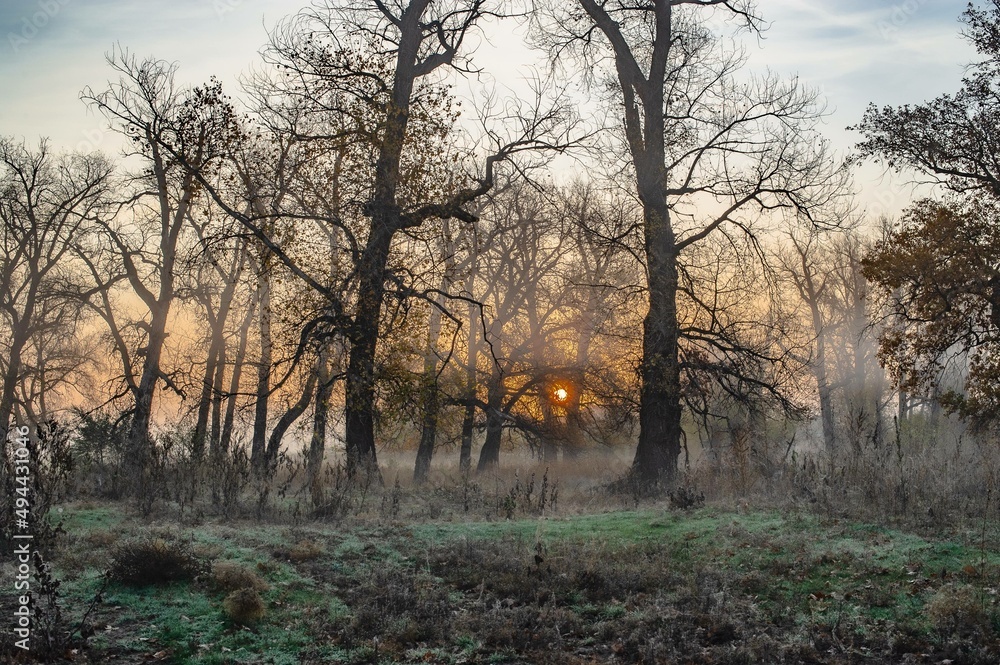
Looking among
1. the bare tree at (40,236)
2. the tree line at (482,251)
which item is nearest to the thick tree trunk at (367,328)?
the tree line at (482,251)

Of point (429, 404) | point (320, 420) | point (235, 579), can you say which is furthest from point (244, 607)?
point (320, 420)

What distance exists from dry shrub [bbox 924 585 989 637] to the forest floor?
0.6 inches

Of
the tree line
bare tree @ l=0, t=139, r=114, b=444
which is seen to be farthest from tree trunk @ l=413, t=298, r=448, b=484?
bare tree @ l=0, t=139, r=114, b=444

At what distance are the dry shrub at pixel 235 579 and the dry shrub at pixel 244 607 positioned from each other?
325mm

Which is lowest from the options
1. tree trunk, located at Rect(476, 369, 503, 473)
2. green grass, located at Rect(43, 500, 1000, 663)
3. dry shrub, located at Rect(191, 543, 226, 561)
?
green grass, located at Rect(43, 500, 1000, 663)

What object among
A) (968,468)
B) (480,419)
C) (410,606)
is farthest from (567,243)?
(410,606)

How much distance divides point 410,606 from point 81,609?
110 inches

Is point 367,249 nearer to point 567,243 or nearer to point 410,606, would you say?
point 410,606

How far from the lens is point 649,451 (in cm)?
1822

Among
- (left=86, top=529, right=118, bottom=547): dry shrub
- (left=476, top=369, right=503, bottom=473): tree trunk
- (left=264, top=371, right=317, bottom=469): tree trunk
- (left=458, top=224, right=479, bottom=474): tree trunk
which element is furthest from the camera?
(left=476, top=369, right=503, bottom=473): tree trunk

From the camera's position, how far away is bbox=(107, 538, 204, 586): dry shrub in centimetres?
775

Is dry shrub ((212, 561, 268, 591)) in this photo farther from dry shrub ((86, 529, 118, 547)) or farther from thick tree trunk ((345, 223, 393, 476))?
thick tree trunk ((345, 223, 393, 476))

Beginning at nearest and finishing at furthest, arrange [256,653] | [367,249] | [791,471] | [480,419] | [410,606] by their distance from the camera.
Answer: [256,653] → [410,606] → [791,471] → [367,249] → [480,419]

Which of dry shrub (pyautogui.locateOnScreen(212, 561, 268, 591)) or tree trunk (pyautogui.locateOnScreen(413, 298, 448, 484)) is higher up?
tree trunk (pyautogui.locateOnScreen(413, 298, 448, 484))
